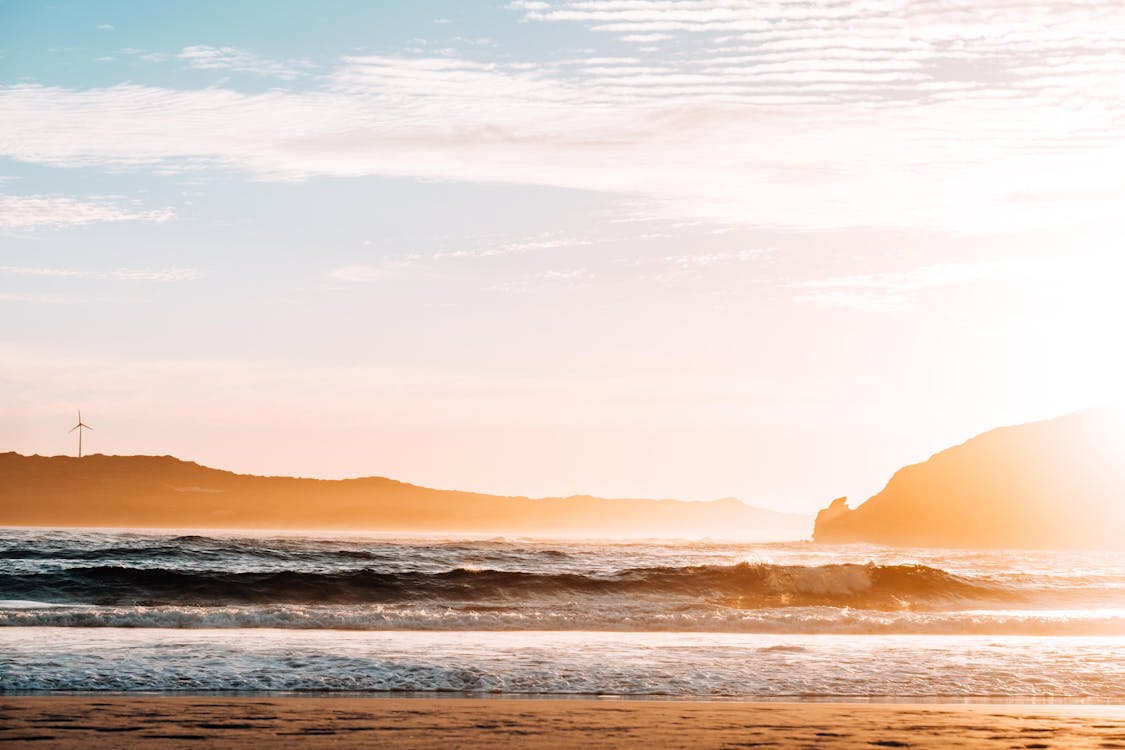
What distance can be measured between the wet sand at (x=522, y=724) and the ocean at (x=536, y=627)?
1330mm

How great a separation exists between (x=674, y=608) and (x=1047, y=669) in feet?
47.7

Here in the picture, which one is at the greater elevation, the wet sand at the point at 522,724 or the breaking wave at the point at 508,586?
the wet sand at the point at 522,724

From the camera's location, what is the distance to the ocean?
15.7 meters

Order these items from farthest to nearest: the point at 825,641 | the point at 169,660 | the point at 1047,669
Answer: the point at 825,641 → the point at 1047,669 → the point at 169,660

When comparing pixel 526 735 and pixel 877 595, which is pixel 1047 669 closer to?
pixel 526 735

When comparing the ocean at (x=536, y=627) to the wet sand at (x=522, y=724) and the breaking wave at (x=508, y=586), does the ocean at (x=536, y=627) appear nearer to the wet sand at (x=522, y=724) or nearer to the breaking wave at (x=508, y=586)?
the breaking wave at (x=508, y=586)

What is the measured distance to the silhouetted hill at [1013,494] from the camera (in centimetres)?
11400

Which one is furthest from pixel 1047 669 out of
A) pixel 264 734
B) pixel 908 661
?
pixel 264 734

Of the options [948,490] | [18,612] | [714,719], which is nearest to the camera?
[714,719]

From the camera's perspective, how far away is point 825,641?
21.5 metres

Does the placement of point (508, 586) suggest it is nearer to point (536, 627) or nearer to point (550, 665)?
point (536, 627)

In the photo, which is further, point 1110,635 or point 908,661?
point 1110,635

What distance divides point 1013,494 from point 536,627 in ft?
355

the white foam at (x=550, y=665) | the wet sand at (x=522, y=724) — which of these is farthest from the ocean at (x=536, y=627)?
the wet sand at (x=522, y=724)
